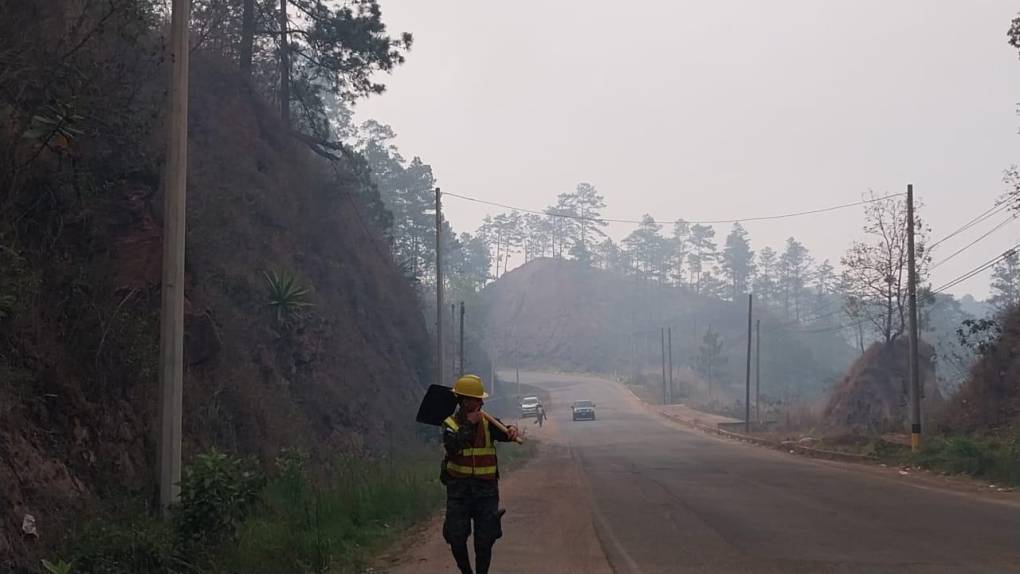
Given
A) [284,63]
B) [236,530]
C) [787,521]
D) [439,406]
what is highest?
[284,63]

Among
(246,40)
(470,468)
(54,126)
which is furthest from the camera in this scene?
(246,40)

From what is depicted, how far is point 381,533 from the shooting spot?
12.8 m

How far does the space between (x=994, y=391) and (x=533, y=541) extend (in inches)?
932

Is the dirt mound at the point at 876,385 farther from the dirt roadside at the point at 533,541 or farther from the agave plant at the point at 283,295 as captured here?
the agave plant at the point at 283,295

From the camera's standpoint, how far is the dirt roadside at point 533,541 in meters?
10.4

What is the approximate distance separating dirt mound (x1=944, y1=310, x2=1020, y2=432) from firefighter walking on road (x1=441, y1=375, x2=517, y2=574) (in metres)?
25.8

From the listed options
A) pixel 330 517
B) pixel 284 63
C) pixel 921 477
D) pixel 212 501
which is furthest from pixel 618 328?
pixel 212 501

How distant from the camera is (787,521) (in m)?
14.3

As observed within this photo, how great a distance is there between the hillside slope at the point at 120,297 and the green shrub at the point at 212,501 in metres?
1.21

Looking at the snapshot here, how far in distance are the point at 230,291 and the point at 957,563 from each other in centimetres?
1638

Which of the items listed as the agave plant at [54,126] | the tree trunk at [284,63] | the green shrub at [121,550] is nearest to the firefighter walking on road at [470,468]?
the green shrub at [121,550]

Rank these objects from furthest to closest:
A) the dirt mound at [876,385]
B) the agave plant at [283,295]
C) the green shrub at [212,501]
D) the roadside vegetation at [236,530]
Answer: the dirt mound at [876,385], the agave plant at [283,295], the green shrub at [212,501], the roadside vegetation at [236,530]

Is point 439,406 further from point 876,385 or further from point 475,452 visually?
point 876,385

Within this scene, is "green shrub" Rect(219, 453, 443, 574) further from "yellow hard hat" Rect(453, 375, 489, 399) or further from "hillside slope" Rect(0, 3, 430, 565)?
"yellow hard hat" Rect(453, 375, 489, 399)
